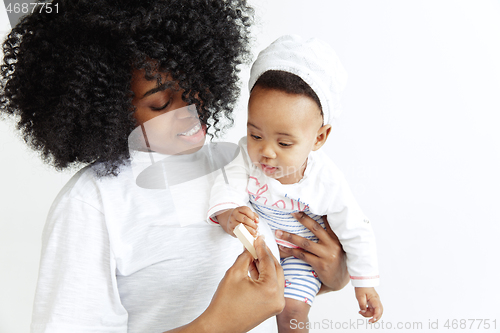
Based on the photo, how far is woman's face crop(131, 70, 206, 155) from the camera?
34.4 inches

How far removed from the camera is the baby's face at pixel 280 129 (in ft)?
3.14

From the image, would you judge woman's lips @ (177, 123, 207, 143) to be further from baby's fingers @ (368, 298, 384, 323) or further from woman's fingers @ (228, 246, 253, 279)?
baby's fingers @ (368, 298, 384, 323)

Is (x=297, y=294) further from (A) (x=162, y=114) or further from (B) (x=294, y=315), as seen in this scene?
(A) (x=162, y=114)

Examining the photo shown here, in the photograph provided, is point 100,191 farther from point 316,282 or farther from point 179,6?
point 316,282

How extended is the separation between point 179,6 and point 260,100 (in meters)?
0.28

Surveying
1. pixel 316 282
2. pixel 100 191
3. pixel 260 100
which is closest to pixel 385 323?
pixel 316 282

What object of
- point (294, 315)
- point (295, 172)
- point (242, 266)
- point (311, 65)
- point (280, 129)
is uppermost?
point (311, 65)

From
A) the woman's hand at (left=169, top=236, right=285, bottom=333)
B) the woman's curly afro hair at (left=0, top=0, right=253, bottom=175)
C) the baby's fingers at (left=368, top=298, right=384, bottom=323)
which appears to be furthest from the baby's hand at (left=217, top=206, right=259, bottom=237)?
the baby's fingers at (left=368, top=298, right=384, bottom=323)

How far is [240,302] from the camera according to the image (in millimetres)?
763

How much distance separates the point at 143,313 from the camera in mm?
902

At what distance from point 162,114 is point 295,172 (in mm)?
411

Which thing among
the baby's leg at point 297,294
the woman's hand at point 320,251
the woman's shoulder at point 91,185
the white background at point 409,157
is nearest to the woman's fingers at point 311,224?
the woman's hand at point 320,251

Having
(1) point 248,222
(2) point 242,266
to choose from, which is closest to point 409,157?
(1) point 248,222

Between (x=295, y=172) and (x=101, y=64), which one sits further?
(x=295, y=172)
